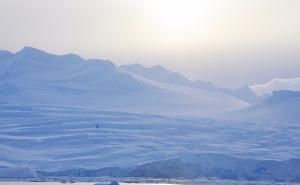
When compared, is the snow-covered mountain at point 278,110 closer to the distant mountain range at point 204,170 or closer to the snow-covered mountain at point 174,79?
the snow-covered mountain at point 174,79

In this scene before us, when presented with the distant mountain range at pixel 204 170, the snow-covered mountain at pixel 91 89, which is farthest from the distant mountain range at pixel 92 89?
the distant mountain range at pixel 204 170

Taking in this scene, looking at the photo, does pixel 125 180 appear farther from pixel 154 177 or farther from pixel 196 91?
pixel 196 91

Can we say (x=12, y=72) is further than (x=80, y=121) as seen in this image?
Yes

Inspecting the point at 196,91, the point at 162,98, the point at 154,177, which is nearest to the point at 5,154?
the point at 154,177

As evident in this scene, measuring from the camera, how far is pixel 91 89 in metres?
98.2

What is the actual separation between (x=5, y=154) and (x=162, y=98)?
1378 inches

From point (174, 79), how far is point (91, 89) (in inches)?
751

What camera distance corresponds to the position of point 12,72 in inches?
4003

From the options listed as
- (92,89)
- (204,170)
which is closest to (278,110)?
(92,89)

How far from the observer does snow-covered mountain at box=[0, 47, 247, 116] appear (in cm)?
9525

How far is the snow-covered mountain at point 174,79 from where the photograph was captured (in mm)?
113750

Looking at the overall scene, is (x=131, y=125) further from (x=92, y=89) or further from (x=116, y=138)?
(x=92, y=89)

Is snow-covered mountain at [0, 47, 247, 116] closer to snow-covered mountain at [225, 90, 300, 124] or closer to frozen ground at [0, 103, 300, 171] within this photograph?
snow-covered mountain at [225, 90, 300, 124]

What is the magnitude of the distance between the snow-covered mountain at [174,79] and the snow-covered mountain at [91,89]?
23.4ft
